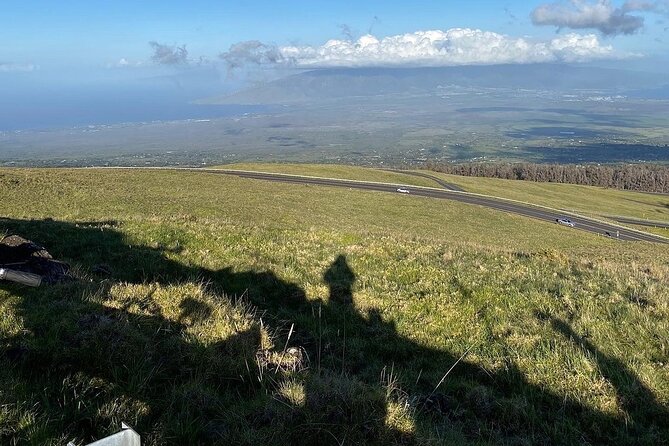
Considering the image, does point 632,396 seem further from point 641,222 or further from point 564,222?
point 641,222

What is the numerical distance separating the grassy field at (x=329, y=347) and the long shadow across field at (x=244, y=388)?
0.07 ft

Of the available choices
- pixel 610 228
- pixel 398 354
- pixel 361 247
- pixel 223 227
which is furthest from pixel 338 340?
pixel 610 228

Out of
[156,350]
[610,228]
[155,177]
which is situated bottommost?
[610,228]

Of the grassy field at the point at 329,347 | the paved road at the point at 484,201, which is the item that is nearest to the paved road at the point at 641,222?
the paved road at the point at 484,201

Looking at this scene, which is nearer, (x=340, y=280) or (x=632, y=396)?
(x=632, y=396)

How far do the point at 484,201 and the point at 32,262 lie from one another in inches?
2518

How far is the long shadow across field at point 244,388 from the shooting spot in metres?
4.23

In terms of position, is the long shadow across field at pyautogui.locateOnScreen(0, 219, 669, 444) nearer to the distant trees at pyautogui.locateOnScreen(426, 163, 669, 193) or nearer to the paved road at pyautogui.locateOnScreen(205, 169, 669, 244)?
the paved road at pyautogui.locateOnScreen(205, 169, 669, 244)

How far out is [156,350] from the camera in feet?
18.3

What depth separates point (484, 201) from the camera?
6562cm

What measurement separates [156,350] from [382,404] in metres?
2.93

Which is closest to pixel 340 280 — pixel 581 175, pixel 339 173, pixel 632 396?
pixel 632 396

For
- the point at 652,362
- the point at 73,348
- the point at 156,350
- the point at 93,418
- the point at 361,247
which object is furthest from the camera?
the point at 361,247

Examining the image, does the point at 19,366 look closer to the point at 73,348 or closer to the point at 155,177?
the point at 73,348
